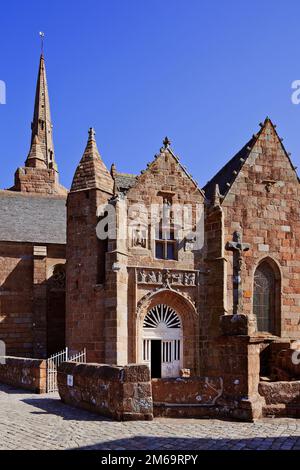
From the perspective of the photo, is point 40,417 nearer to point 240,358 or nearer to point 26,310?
point 240,358

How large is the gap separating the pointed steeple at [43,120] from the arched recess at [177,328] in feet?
115

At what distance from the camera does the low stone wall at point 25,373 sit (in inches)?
575

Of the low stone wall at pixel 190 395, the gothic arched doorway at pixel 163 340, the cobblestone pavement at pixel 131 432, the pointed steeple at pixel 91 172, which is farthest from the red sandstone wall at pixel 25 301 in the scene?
the low stone wall at pixel 190 395

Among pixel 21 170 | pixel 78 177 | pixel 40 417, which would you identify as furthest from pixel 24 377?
pixel 21 170

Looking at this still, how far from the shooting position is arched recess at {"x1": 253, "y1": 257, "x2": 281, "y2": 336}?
19484mm

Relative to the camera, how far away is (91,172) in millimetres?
18703

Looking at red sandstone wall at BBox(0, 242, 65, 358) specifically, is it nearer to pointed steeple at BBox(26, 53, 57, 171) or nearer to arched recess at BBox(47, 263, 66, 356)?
arched recess at BBox(47, 263, 66, 356)

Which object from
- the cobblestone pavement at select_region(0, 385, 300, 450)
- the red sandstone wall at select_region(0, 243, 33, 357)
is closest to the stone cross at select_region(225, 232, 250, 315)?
the cobblestone pavement at select_region(0, 385, 300, 450)

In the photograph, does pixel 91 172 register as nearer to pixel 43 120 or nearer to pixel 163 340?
pixel 163 340

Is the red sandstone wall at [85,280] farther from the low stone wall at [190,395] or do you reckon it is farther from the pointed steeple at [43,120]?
the pointed steeple at [43,120]
